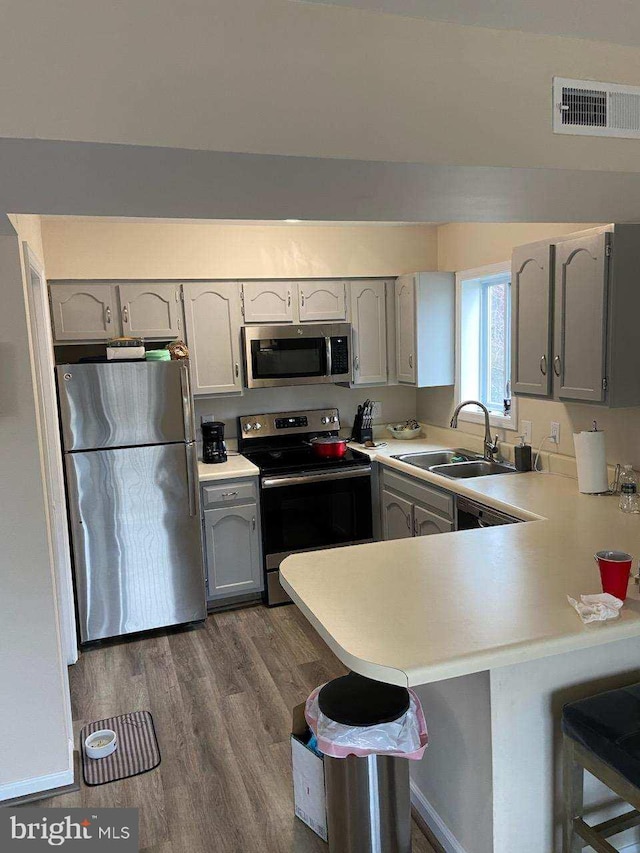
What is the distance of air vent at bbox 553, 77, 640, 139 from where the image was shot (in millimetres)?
1718

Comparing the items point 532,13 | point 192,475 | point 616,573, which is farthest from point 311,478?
point 532,13

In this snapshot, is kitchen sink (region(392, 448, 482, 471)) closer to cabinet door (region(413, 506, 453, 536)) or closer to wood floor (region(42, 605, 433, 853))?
cabinet door (region(413, 506, 453, 536))

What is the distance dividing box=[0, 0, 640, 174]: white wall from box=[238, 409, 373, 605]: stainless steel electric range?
266 cm

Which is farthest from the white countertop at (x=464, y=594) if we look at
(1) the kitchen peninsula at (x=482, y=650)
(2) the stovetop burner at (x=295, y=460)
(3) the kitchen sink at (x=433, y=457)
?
(2) the stovetop burner at (x=295, y=460)

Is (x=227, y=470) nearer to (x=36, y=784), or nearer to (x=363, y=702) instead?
(x=36, y=784)

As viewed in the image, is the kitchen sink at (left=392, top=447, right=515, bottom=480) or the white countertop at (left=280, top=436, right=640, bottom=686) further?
the kitchen sink at (left=392, top=447, right=515, bottom=480)

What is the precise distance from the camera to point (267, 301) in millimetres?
4246

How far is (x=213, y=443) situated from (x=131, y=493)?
74 centimetres

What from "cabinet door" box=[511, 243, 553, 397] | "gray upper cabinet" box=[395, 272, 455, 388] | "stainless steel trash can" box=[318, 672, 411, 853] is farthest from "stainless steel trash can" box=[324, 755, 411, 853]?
"gray upper cabinet" box=[395, 272, 455, 388]

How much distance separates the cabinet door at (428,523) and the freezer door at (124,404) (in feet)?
4.54

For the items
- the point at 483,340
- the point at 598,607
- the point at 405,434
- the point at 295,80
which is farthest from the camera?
the point at 405,434

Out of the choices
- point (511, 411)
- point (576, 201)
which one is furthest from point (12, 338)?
point (511, 411)

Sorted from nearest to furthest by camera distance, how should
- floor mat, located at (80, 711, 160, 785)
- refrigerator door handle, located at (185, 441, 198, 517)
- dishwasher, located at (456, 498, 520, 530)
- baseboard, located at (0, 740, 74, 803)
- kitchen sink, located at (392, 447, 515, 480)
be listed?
baseboard, located at (0, 740, 74, 803)
floor mat, located at (80, 711, 160, 785)
dishwasher, located at (456, 498, 520, 530)
refrigerator door handle, located at (185, 441, 198, 517)
kitchen sink, located at (392, 447, 515, 480)

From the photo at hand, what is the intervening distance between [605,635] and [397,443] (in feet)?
10.2
